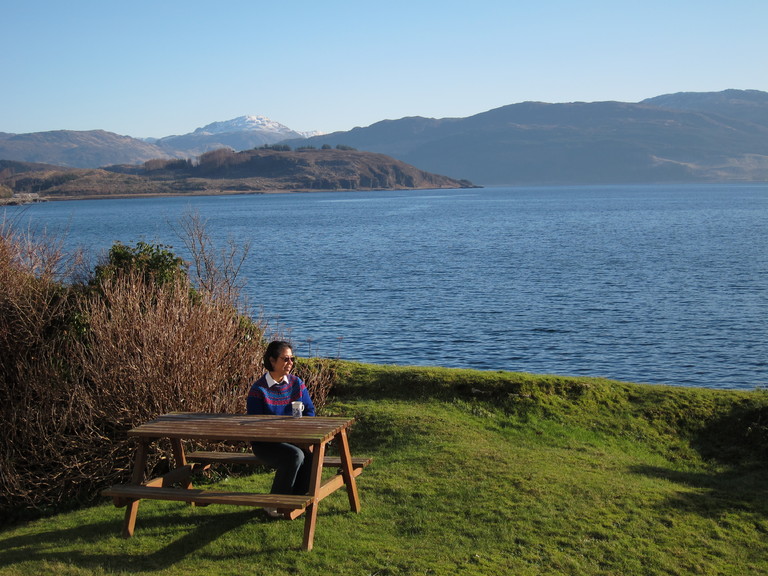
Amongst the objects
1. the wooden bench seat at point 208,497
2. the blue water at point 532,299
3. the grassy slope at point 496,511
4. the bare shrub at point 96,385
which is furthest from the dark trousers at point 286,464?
the blue water at point 532,299

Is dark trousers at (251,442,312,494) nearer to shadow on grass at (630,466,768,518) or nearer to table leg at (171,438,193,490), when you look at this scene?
table leg at (171,438,193,490)

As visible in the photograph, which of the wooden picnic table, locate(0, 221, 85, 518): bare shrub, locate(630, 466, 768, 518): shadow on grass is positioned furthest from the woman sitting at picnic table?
locate(630, 466, 768, 518): shadow on grass

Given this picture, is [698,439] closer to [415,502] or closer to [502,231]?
[415,502]

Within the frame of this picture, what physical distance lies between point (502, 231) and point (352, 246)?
84.0ft

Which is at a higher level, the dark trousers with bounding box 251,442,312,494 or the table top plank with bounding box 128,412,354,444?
the table top plank with bounding box 128,412,354,444

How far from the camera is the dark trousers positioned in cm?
781

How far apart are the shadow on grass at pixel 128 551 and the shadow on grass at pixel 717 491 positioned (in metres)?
4.47

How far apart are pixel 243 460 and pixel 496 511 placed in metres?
2.71

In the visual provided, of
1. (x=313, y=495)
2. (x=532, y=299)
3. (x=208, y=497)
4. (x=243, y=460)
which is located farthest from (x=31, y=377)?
(x=532, y=299)

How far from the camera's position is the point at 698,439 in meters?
12.4

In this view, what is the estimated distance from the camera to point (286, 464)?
25.7 ft

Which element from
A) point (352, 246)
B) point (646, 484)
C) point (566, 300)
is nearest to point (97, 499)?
point (646, 484)

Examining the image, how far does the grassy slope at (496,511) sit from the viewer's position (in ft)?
23.7

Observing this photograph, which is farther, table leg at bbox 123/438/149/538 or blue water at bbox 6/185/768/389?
blue water at bbox 6/185/768/389
